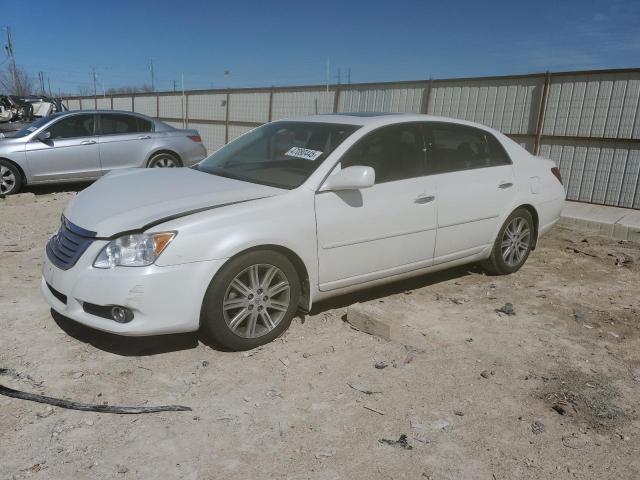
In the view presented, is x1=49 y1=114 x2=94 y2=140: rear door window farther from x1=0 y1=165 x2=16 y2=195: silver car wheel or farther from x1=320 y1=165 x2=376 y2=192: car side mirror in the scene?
x1=320 y1=165 x2=376 y2=192: car side mirror

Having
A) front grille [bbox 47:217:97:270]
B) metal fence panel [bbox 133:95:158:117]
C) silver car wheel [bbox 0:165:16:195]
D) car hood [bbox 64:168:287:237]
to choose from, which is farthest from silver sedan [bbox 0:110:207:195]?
metal fence panel [bbox 133:95:158:117]

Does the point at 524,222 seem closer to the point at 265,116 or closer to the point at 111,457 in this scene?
the point at 111,457

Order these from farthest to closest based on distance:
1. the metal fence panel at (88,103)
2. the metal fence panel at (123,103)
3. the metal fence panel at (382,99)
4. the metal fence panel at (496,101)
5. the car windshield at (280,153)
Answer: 1. the metal fence panel at (88,103)
2. the metal fence panel at (123,103)
3. the metal fence panel at (382,99)
4. the metal fence panel at (496,101)
5. the car windshield at (280,153)

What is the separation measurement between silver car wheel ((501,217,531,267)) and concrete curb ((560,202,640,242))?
9.89ft

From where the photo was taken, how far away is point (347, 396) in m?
3.31

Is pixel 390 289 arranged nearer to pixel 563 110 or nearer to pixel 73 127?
pixel 563 110

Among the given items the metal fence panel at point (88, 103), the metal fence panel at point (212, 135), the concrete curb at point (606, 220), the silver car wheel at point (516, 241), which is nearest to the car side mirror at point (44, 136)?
the silver car wheel at point (516, 241)

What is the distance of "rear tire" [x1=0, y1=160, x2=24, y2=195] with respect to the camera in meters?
9.08

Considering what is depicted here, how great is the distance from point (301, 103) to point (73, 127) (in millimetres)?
6800

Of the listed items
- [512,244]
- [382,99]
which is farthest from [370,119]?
[382,99]

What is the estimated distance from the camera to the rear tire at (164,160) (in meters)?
10.0

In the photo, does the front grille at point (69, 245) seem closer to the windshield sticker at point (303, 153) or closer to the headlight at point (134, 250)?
the headlight at point (134, 250)

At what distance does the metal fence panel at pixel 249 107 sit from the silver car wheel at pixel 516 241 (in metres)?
11.2

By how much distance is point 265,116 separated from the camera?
52.5 ft
